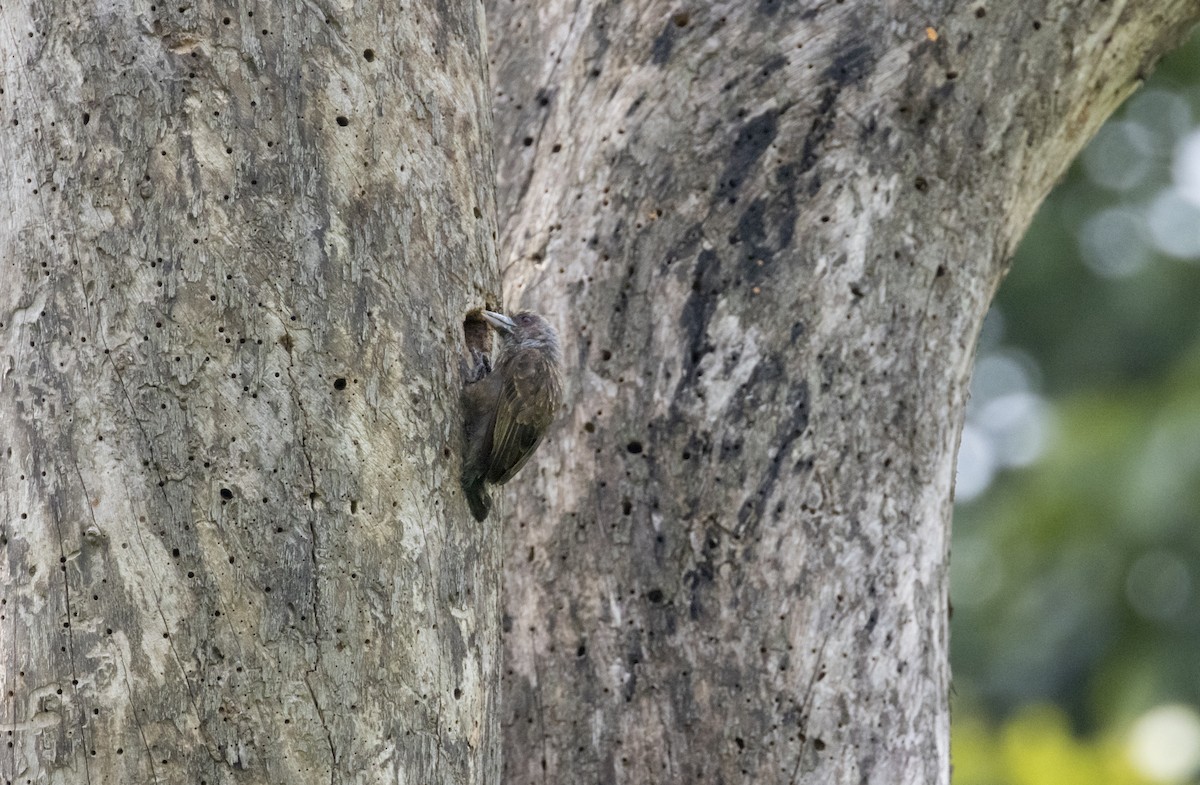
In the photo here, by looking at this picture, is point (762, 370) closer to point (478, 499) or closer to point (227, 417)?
point (478, 499)

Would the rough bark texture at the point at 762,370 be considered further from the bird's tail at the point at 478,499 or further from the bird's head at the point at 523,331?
the bird's tail at the point at 478,499

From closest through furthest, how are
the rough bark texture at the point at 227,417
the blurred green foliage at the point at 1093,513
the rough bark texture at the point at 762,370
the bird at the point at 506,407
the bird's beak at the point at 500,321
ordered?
the rough bark texture at the point at 227,417, the bird at the point at 506,407, the bird's beak at the point at 500,321, the rough bark texture at the point at 762,370, the blurred green foliage at the point at 1093,513

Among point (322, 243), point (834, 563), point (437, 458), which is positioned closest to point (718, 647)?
point (834, 563)

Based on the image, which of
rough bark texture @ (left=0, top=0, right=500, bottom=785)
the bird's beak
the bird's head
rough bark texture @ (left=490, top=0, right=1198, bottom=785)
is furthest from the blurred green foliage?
rough bark texture @ (left=0, top=0, right=500, bottom=785)

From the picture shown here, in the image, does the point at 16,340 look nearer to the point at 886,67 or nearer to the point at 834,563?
the point at 834,563

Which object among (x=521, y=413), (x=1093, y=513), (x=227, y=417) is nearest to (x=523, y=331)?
(x=521, y=413)

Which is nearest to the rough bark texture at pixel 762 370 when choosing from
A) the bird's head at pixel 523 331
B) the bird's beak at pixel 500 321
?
the bird's head at pixel 523 331

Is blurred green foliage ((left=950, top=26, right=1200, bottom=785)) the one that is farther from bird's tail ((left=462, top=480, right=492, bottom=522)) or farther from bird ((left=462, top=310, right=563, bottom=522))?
bird's tail ((left=462, top=480, right=492, bottom=522))
